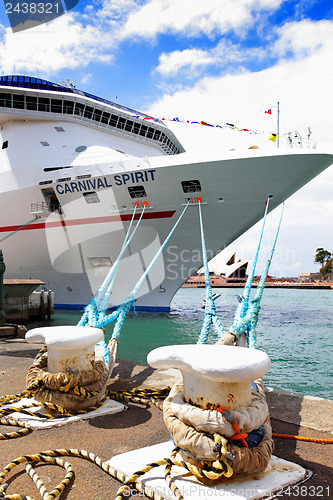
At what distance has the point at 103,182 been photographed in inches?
499

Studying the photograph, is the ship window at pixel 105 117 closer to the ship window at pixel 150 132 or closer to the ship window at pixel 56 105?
the ship window at pixel 56 105

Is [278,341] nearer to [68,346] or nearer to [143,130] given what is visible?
[68,346]

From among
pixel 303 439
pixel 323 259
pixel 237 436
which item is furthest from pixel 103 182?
pixel 323 259

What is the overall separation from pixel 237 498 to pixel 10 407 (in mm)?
2610

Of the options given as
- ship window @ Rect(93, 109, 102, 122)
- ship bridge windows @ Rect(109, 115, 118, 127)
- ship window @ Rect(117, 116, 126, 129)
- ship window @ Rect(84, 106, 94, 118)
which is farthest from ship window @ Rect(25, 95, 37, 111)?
ship window @ Rect(117, 116, 126, 129)

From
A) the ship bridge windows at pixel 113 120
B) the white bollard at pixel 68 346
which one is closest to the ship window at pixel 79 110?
the ship bridge windows at pixel 113 120

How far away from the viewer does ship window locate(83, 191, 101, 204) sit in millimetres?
13059

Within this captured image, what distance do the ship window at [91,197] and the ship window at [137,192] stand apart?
4.13 feet

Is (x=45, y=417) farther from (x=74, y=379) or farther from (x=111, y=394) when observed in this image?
(x=111, y=394)

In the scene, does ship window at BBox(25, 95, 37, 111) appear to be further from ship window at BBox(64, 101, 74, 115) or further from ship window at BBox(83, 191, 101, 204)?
ship window at BBox(83, 191, 101, 204)

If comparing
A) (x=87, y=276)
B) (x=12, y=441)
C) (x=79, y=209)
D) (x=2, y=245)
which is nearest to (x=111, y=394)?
(x=12, y=441)

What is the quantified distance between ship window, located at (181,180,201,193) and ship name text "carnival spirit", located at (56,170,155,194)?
108 cm

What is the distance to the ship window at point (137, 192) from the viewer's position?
41.4 ft

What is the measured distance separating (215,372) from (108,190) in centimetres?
1113
